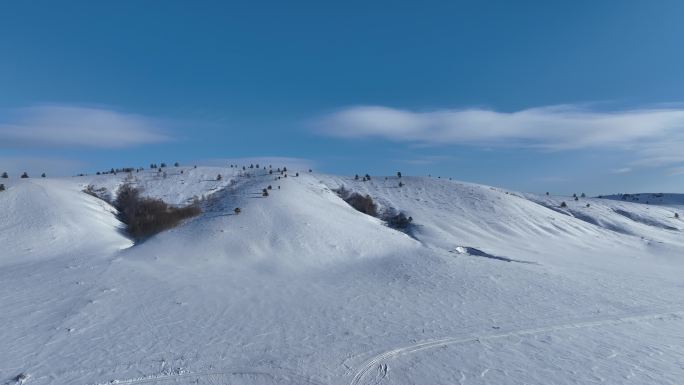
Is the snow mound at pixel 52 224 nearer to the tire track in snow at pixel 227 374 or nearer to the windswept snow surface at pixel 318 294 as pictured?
the windswept snow surface at pixel 318 294

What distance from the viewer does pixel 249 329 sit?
10383mm

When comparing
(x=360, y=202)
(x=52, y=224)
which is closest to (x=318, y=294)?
(x=52, y=224)

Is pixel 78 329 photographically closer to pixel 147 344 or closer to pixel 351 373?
pixel 147 344

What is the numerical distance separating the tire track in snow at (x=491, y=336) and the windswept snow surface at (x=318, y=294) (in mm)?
49

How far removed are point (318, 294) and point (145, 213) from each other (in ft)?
37.1

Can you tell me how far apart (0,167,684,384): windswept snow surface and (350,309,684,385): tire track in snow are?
5 cm

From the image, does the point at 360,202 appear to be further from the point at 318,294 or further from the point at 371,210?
the point at 318,294

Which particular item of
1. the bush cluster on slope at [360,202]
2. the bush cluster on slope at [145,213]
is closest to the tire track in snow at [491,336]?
the bush cluster on slope at [145,213]

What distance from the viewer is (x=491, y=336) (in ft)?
33.6

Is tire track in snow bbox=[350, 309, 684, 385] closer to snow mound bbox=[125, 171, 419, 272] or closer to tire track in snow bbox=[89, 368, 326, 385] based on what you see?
tire track in snow bbox=[89, 368, 326, 385]

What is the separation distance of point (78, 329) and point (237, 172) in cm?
2049

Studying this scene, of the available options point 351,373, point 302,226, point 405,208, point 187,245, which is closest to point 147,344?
point 351,373

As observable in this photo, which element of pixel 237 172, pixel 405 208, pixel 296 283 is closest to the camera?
pixel 296 283

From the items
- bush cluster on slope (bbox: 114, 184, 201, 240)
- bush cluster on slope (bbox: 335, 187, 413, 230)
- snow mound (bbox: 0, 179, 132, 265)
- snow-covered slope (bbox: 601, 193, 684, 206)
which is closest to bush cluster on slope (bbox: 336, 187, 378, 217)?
bush cluster on slope (bbox: 335, 187, 413, 230)
